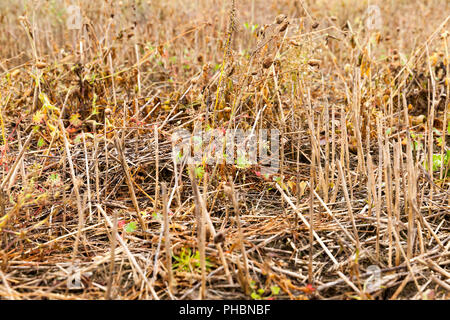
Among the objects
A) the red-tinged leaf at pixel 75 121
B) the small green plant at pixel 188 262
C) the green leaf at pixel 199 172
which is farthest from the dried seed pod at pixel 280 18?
the red-tinged leaf at pixel 75 121

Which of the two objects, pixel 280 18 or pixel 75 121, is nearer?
pixel 280 18

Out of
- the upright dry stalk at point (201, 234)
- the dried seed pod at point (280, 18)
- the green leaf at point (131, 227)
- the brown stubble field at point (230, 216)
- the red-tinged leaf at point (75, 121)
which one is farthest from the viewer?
the red-tinged leaf at point (75, 121)

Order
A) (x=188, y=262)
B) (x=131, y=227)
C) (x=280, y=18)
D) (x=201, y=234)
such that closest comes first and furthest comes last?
(x=201, y=234) < (x=188, y=262) < (x=131, y=227) < (x=280, y=18)

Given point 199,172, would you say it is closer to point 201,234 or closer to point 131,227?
point 131,227

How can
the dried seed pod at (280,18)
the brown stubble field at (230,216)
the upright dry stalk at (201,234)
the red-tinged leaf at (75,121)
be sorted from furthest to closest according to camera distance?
the red-tinged leaf at (75,121) → the dried seed pod at (280,18) → the brown stubble field at (230,216) → the upright dry stalk at (201,234)

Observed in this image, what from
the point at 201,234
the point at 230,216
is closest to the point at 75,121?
the point at 230,216

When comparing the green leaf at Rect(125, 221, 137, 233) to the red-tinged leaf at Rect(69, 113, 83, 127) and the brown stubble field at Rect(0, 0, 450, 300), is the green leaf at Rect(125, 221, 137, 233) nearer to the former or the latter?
the brown stubble field at Rect(0, 0, 450, 300)

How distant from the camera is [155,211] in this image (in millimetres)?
1570

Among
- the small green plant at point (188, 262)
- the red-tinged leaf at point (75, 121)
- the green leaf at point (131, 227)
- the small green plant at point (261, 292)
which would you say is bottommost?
the small green plant at point (261, 292)

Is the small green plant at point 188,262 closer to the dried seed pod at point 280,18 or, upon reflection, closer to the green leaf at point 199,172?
the green leaf at point 199,172

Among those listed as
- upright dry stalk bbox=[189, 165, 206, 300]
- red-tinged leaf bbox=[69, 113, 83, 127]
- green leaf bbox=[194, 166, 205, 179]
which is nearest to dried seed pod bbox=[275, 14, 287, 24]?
green leaf bbox=[194, 166, 205, 179]

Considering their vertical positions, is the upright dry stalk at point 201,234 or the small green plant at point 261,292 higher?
the upright dry stalk at point 201,234
